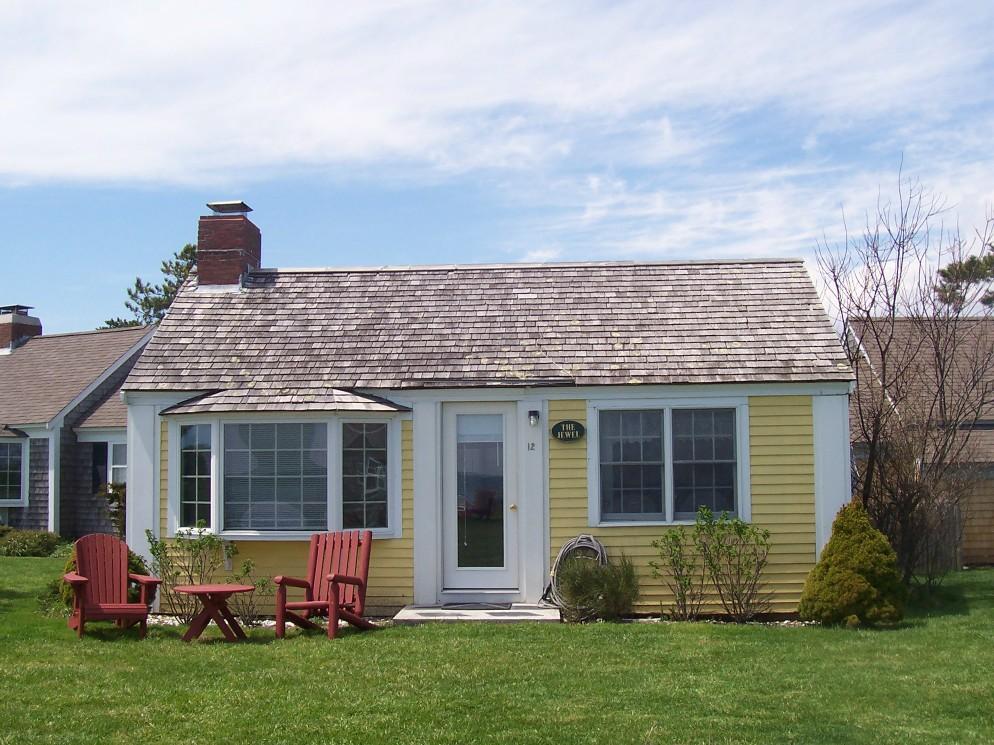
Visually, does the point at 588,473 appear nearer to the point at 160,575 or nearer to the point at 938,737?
the point at 160,575

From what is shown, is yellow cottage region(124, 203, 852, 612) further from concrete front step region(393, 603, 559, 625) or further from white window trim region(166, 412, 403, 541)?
concrete front step region(393, 603, 559, 625)

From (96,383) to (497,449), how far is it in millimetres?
14598

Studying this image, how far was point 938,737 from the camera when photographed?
6.75 meters

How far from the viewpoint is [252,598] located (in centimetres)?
1214

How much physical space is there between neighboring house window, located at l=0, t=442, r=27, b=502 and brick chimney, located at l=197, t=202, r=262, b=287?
446 inches

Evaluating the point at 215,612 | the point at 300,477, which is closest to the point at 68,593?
the point at 215,612

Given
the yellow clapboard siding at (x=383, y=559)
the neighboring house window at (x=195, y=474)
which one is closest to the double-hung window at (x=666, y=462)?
the yellow clapboard siding at (x=383, y=559)

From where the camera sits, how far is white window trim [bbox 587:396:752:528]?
1220 centimetres

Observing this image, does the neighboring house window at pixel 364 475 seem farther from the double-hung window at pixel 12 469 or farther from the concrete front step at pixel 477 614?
the double-hung window at pixel 12 469

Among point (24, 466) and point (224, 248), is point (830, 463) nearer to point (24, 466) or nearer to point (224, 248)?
point (224, 248)

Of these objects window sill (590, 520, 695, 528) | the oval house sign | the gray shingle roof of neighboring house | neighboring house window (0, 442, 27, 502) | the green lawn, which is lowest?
the green lawn

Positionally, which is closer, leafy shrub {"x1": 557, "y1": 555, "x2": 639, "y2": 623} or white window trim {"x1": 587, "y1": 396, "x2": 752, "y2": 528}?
leafy shrub {"x1": 557, "y1": 555, "x2": 639, "y2": 623}

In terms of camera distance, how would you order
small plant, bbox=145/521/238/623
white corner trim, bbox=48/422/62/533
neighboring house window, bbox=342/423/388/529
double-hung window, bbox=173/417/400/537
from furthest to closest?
1. white corner trim, bbox=48/422/62/533
2. neighboring house window, bbox=342/423/388/529
3. double-hung window, bbox=173/417/400/537
4. small plant, bbox=145/521/238/623

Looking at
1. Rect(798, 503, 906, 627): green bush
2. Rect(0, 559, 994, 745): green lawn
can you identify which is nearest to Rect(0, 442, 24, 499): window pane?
Rect(0, 559, 994, 745): green lawn
